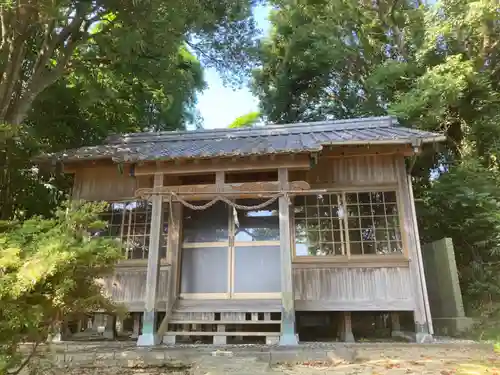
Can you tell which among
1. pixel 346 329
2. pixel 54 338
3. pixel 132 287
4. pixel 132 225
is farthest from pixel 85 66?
pixel 346 329

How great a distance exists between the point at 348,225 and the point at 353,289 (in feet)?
4.13

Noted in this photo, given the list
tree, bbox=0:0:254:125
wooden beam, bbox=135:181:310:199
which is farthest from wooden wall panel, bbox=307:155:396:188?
tree, bbox=0:0:254:125

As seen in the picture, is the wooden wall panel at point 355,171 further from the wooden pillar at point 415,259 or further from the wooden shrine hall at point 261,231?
the wooden pillar at point 415,259

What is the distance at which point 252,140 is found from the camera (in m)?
8.98

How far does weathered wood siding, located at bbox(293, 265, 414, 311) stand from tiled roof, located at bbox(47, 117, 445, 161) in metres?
2.47

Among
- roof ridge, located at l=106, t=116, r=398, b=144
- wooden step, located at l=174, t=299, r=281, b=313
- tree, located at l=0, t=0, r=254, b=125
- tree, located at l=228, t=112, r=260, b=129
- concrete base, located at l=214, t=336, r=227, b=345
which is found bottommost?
concrete base, located at l=214, t=336, r=227, b=345

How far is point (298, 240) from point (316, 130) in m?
3.00

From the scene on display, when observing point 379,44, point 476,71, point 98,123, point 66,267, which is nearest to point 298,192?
point 66,267

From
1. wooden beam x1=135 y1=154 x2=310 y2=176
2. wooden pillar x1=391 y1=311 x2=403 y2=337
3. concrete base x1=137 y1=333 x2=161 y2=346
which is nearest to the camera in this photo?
concrete base x1=137 y1=333 x2=161 y2=346

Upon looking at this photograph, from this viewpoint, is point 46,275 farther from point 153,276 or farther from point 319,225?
point 319,225

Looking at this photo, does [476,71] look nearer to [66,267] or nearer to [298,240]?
[298,240]

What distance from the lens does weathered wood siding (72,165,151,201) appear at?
881 cm

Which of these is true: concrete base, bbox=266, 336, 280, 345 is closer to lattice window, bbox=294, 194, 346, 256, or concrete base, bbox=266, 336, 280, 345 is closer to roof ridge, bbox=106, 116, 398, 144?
lattice window, bbox=294, 194, 346, 256

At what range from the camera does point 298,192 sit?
713 cm
